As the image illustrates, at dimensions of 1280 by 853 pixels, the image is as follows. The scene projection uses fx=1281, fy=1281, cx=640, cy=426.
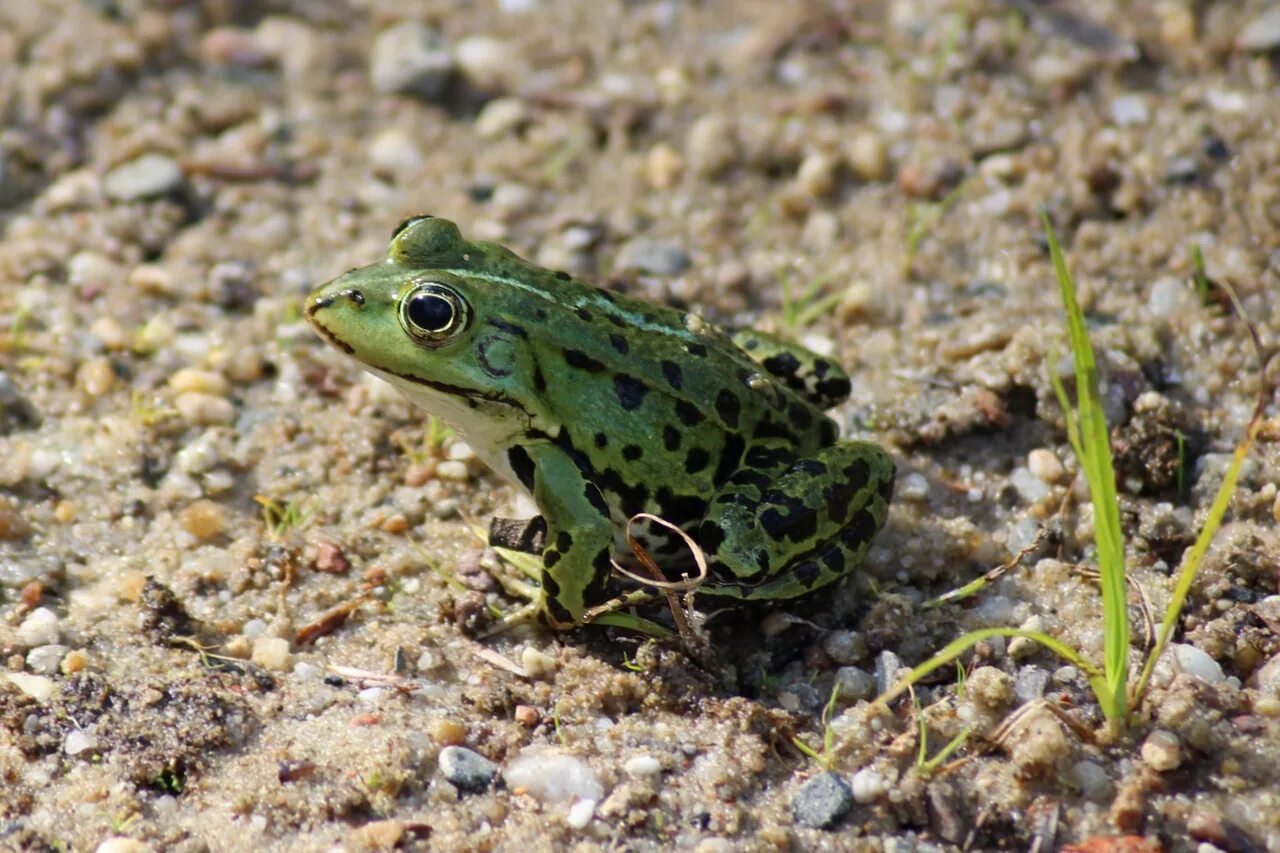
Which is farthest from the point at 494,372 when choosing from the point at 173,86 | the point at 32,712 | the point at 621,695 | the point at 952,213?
the point at 173,86

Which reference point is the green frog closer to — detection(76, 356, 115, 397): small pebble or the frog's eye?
the frog's eye

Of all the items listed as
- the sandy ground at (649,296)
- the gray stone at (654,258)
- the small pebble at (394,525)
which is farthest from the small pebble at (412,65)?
the small pebble at (394,525)

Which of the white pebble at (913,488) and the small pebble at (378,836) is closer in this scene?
the small pebble at (378,836)

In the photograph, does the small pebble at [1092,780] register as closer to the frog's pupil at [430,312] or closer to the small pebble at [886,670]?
the small pebble at [886,670]

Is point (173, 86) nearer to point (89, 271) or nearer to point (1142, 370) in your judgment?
point (89, 271)

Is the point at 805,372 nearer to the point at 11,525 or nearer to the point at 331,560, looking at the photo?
the point at 331,560

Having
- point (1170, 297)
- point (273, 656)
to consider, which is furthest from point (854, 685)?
point (1170, 297)

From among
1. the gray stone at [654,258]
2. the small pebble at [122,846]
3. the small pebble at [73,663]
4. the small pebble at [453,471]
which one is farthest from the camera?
the gray stone at [654,258]
